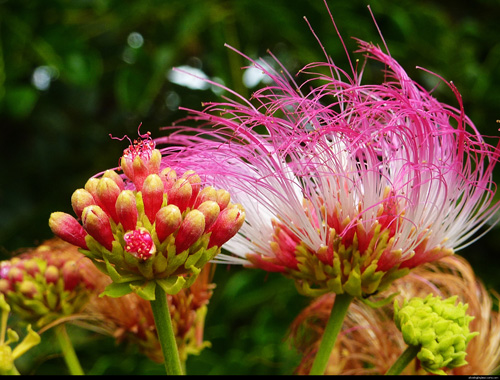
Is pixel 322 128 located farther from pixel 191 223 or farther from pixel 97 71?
pixel 97 71

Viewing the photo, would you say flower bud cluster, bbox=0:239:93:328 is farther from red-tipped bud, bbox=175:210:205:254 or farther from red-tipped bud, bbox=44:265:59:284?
red-tipped bud, bbox=175:210:205:254

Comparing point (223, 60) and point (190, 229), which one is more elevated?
point (223, 60)

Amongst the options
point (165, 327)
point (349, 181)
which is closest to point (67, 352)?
point (165, 327)

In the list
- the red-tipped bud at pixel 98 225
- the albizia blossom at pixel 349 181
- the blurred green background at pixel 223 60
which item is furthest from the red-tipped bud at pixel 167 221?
the blurred green background at pixel 223 60

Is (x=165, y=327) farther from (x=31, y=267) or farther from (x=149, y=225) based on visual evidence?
(x=31, y=267)

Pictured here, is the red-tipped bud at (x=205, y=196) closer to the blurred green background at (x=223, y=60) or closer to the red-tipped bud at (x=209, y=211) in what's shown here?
the red-tipped bud at (x=209, y=211)
